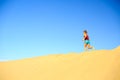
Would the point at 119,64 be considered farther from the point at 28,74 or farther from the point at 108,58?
the point at 28,74

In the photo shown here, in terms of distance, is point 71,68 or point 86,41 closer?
point 71,68

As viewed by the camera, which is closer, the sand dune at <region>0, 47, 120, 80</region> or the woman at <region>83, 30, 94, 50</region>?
the sand dune at <region>0, 47, 120, 80</region>

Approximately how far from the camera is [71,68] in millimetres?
11016

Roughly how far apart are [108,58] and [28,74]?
477 centimetres

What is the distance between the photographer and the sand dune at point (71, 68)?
987 cm

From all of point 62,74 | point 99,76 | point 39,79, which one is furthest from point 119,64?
point 39,79

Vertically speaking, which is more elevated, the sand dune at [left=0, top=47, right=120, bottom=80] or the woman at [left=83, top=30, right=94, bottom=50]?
the woman at [left=83, top=30, right=94, bottom=50]

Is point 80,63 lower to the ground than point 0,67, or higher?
lower

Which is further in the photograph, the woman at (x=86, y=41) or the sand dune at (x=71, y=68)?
the woman at (x=86, y=41)

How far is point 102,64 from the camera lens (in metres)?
10.3

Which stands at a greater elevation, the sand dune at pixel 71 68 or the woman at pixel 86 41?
the woman at pixel 86 41

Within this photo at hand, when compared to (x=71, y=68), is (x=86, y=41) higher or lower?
higher

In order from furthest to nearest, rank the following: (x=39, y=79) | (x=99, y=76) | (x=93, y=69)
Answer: (x=39, y=79) → (x=93, y=69) → (x=99, y=76)

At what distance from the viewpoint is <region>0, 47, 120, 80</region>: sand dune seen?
987 centimetres
